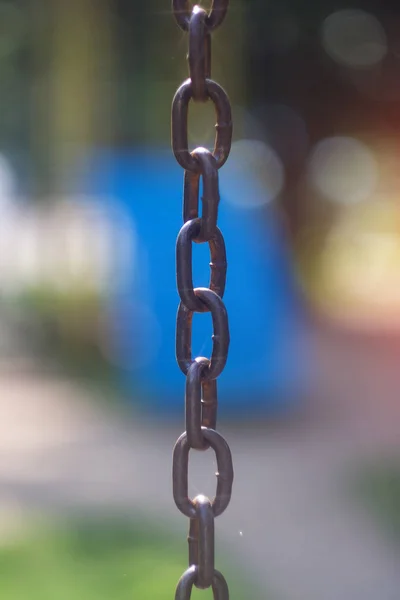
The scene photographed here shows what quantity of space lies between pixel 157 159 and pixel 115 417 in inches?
62.2

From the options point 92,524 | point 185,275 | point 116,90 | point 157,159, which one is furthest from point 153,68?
point 185,275

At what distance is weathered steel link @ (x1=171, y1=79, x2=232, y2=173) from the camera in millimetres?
734

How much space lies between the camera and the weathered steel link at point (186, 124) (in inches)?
28.9

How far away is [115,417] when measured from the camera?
425cm

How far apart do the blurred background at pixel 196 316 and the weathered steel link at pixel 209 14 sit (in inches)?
70.5

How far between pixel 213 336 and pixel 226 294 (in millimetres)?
3352

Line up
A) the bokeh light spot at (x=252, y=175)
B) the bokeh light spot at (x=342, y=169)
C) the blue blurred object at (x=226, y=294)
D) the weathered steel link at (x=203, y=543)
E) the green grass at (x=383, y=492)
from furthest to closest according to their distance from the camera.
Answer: the bokeh light spot at (x=342, y=169), the bokeh light spot at (x=252, y=175), the blue blurred object at (x=226, y=294), the green grass at (x=383, y=492), the weathered steel link at (x=203, y=543)

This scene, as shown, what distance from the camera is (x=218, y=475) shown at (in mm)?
743

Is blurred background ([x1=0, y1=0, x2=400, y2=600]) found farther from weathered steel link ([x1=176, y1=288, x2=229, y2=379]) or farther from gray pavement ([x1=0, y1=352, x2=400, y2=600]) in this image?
weathered steel link ([x1=176, y1=288, x2=229, y2=379])

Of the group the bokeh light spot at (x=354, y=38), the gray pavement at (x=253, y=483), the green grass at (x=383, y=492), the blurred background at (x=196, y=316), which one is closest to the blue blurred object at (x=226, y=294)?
the blurred background at (x=196, y=316)

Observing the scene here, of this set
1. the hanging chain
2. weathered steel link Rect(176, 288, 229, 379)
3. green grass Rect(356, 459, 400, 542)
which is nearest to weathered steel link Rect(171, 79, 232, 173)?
the hanging chain

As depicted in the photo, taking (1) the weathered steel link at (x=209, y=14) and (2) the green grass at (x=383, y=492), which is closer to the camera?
(1) the weathered steel link at (x=209, y=14)

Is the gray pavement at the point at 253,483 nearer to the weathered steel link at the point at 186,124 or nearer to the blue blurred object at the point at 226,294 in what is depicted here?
the blue blurred object at the point at 226,294

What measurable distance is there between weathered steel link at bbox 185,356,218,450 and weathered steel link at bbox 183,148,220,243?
5.3 inches
